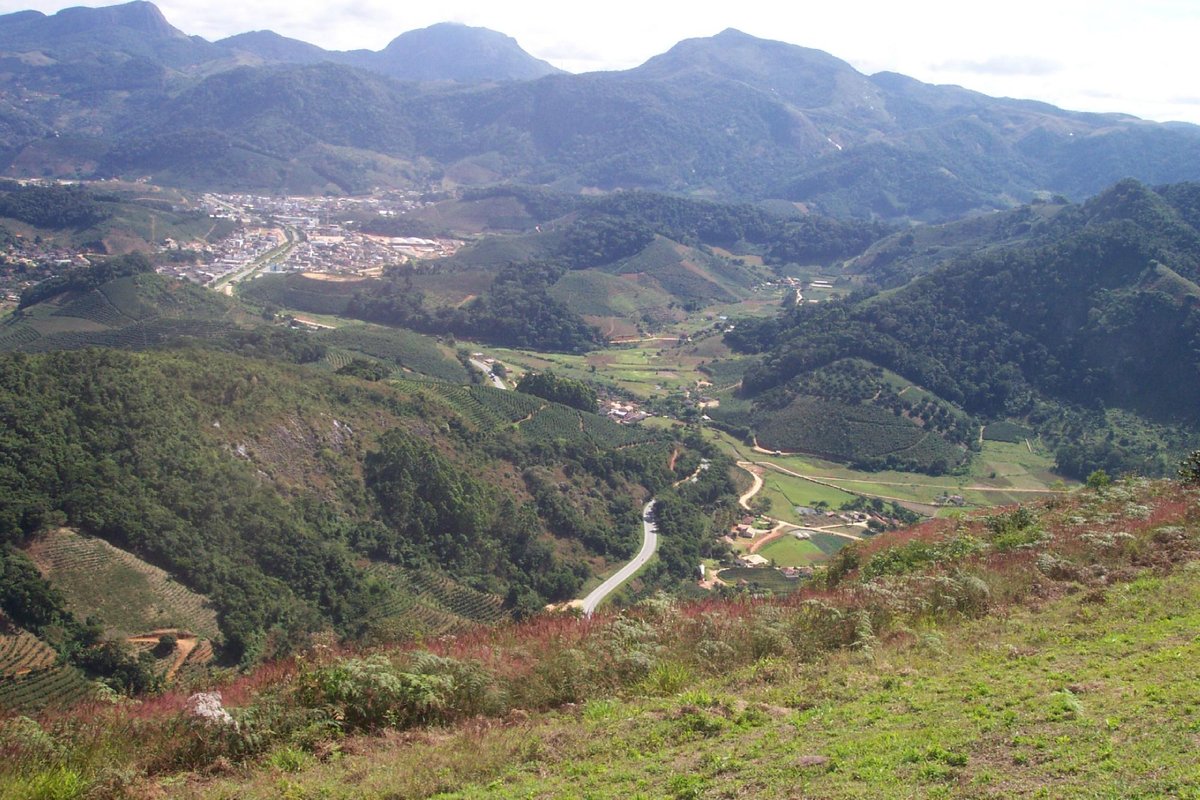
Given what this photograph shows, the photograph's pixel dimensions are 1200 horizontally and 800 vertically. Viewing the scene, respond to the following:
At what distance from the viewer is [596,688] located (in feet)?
34.1

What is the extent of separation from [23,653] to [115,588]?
11.2 feet

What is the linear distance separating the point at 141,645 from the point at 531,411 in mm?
30187

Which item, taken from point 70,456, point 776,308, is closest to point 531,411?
point 70,456

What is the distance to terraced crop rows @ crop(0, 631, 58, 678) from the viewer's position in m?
19.2

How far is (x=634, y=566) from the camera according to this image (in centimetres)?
3766

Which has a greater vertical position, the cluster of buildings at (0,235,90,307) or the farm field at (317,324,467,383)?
the cluster of buildings at (0,235,90,307)

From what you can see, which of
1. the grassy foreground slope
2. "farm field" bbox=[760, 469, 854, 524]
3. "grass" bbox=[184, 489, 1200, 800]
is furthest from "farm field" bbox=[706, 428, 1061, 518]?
"grass" bbox=[184, 489, 1200, 800]

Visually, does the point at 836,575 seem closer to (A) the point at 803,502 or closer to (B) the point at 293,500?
(B) the point at 293,500

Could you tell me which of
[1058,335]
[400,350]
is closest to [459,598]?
[400,350]

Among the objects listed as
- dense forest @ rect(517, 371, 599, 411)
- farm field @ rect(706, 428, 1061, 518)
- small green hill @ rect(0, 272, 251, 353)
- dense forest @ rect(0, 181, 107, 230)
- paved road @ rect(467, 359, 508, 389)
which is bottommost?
farm field @ rect(706, 428, 1061, 518)

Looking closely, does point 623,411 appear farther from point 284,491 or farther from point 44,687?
point 44,687

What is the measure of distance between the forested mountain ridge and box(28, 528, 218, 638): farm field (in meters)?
51.1

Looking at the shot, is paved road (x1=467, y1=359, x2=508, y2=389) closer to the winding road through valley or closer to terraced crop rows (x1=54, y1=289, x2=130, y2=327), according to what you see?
the winding road through valley

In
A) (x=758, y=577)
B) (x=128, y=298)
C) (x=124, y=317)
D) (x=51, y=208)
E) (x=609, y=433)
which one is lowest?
(x=758, y=577)
